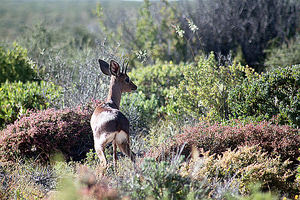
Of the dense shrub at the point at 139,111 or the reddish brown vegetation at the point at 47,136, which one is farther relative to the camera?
the dense shrub at the point at 139,111

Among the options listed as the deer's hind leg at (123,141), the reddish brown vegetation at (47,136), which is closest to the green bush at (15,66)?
the reddish brown vegetation at (47,136)

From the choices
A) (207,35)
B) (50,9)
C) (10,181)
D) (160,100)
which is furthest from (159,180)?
(50,9)

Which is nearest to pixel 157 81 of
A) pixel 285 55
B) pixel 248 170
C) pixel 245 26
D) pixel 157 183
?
pixel 285 55

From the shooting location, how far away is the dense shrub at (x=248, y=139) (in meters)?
5.11

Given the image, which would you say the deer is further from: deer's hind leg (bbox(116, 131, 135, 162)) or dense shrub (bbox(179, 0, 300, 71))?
dense shrub (bbox(179, 0, 300, 71))

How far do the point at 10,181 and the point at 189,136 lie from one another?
2.83m

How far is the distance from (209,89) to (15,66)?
680 cm

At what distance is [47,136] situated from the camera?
5891 mm

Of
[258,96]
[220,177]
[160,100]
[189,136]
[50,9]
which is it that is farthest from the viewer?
[50,9]

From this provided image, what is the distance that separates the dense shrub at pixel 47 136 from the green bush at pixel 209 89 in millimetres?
2209

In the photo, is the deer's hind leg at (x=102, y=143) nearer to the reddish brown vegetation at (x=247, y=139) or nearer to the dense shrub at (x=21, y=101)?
the reddish brown vegetation at (x=247, y=139)

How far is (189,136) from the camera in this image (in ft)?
17.7

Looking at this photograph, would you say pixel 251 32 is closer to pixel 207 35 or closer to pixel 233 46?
pixel 233 46

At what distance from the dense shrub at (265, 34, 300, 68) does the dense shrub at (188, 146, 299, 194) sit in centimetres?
592
